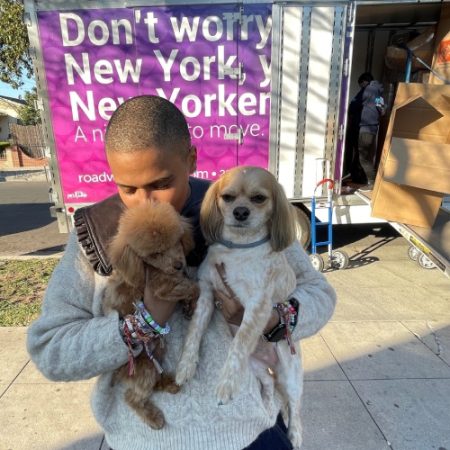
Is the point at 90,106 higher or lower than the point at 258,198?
higher

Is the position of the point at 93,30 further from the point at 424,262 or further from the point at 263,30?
the point at 424,262

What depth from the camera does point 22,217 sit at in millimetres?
10188

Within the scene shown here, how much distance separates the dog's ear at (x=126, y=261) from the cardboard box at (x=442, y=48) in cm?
638

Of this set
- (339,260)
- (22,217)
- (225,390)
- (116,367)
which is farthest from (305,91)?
(22,217)

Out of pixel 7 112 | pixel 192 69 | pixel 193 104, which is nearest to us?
pixel 192 69

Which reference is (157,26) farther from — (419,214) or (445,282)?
(445,282)

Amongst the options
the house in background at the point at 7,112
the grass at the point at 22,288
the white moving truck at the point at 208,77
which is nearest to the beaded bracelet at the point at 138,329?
the grass at the point at 22,288

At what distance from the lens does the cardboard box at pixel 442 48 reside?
5.86 m

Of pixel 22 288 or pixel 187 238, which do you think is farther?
pixel 22 288

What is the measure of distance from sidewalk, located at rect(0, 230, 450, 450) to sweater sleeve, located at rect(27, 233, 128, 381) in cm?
188

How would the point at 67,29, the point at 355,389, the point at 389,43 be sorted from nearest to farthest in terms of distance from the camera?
the point at 355,389 < the point at 67,29 < the point at 389,43

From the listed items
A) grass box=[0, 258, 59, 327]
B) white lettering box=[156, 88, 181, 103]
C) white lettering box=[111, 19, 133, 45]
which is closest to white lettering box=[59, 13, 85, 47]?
white lettering box=[111, 19, 133, 45]

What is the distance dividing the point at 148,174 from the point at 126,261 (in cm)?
30

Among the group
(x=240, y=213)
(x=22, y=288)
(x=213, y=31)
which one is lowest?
(x=22, y=288)
